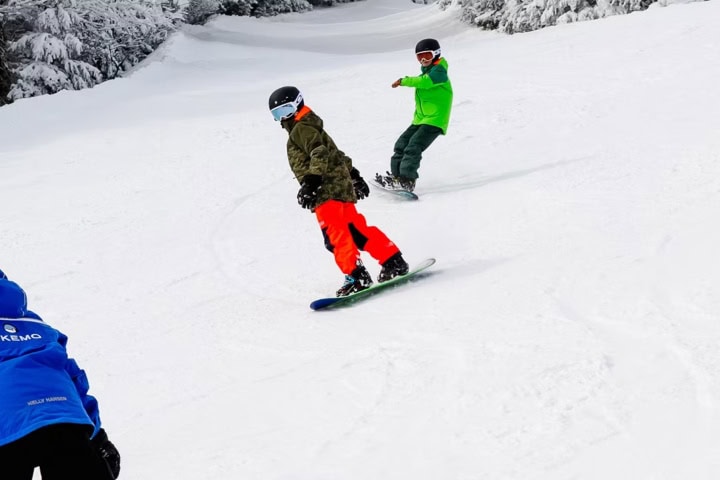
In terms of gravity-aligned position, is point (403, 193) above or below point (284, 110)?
below

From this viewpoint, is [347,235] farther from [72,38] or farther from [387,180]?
[72,38]

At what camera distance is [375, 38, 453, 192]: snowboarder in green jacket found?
29.1 ft

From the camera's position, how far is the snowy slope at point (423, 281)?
12.1 feet

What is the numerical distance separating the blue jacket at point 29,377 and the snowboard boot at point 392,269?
12.2ft

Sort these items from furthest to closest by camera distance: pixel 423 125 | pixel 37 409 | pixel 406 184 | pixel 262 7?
1. pixel 262 7
2. pixel 423 125
3. pixel 406 184
4. pixel 37 409

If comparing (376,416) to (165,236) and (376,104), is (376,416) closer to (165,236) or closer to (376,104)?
(165,236)

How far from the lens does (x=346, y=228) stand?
20.4 feet

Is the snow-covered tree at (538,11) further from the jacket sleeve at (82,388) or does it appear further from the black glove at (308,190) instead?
the jacket sleeve at (82,388)

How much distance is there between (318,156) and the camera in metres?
6.07

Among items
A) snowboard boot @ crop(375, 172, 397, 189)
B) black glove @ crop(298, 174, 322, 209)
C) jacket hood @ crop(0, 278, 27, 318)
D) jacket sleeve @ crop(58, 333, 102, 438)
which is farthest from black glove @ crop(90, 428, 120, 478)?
snowboard boot @ crop(375, 172, 397, 189)

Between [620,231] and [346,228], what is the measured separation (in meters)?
2.05

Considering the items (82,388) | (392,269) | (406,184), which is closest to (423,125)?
(406,184)

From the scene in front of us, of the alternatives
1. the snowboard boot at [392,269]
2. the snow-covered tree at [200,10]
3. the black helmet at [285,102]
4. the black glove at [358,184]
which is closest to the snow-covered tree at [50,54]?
the snow-covered tree at [200,10]

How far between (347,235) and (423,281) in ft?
2.16
